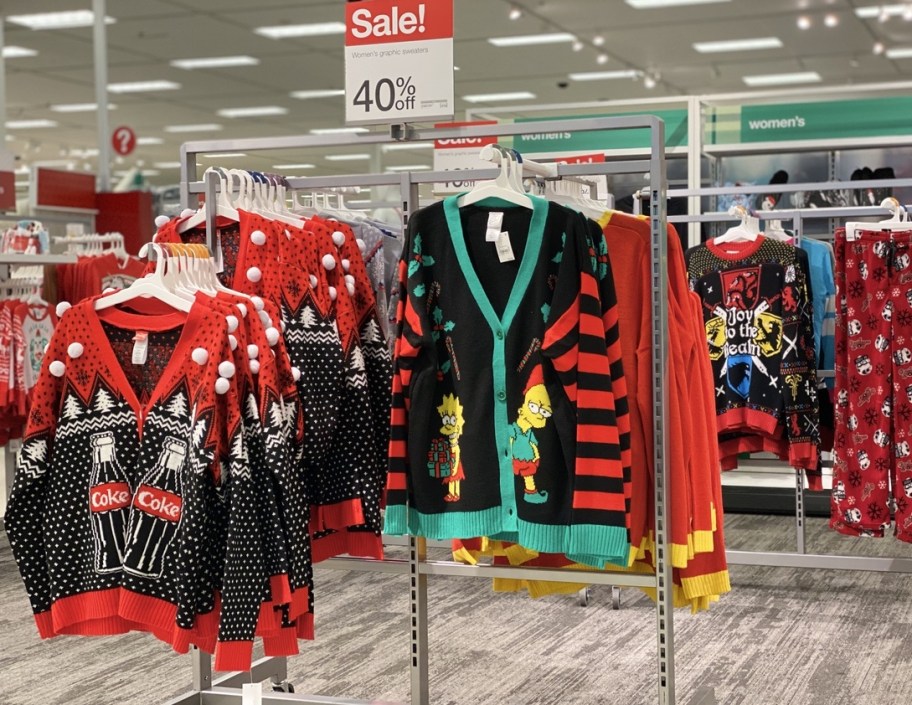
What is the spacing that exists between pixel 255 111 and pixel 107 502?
1308cm

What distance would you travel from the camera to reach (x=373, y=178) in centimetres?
312

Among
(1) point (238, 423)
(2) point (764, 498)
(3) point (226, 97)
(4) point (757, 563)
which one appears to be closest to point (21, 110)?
(3) point (226, 97)

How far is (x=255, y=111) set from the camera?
15.1m

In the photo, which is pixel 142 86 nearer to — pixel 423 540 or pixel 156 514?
pixel 423 540

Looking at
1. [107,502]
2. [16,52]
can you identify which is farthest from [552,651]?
[16,52]

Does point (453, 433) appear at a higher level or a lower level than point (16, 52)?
lower

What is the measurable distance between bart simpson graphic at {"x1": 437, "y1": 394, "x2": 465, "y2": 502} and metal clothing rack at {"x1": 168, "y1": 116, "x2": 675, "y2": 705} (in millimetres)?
299

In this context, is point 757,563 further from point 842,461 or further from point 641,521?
point 641,521

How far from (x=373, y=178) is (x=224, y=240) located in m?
0.43

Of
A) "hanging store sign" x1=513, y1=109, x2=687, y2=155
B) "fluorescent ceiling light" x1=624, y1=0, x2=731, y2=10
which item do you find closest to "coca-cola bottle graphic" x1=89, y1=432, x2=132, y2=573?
"hanging store sign" x1=513, y1=109, x2=687, y2=155

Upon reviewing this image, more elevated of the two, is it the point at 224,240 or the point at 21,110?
the point at 21,110

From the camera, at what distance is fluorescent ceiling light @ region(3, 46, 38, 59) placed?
1197cm

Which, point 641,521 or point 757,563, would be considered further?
point 757,563

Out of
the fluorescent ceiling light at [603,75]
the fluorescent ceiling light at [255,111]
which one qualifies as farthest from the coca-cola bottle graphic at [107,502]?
the fluorescent ceiling light at [255,111]
